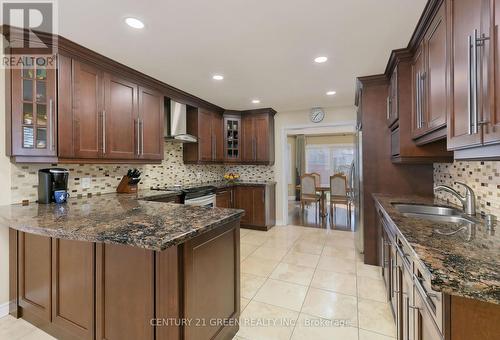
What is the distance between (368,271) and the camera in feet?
9.05

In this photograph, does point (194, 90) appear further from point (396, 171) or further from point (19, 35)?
point (396, 171)

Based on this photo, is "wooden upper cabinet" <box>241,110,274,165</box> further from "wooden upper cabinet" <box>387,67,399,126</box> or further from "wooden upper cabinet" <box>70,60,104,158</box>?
"wooden upper cabinet" <box>70,60,104,158</box>

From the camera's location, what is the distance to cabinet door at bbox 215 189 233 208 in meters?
4.15

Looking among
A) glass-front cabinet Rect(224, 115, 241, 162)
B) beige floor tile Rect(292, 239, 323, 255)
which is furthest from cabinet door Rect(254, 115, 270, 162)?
beige floor tile Rect(292, 239, 323, 255)

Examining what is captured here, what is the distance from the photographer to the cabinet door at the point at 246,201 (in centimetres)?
458

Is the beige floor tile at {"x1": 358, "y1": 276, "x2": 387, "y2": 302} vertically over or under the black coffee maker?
under

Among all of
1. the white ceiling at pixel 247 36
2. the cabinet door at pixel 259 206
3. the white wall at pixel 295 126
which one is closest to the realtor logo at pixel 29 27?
the white ceiling at pixel 247 36

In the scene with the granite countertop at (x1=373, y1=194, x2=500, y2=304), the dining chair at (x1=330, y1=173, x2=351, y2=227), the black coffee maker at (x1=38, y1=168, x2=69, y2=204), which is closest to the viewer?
the granite countertop at (x1=373, y1=194, x2=500, y2=304)

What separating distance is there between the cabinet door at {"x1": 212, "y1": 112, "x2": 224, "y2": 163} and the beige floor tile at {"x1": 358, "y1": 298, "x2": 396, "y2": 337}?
324 cm

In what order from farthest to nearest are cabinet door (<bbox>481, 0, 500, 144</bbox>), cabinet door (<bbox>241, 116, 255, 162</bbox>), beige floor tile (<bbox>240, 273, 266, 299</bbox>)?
cabinet door (<bbox>241, 116, 255, 162</bbox>), beige floor tile (<bbox>240, 273, 266, 299</bbox>), cabinet door (<bbox>481, 0, 500, 144</bbox>)

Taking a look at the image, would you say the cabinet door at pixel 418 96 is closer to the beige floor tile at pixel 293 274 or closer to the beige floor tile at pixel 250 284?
the beige floor tile at pixel 293 274

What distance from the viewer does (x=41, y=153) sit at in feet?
6.65

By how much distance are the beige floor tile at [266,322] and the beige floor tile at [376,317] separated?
55 centimetres

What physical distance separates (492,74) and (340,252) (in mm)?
2930
